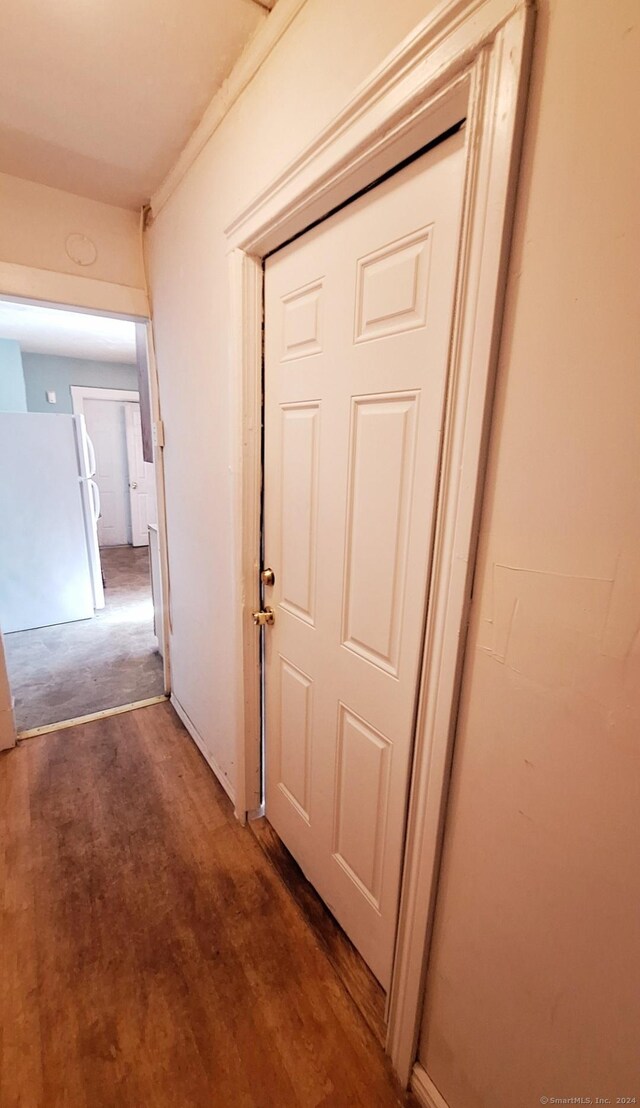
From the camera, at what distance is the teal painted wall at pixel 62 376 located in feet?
17.0

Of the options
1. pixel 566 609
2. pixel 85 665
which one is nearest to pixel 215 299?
pixel 566 609

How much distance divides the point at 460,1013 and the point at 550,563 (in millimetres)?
924

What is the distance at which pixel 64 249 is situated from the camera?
1870mm

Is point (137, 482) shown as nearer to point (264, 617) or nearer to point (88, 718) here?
point (88, 718)

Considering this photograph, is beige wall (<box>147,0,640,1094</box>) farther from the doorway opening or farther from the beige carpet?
the beige carpet

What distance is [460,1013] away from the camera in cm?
86

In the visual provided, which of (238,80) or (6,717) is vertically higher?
(238,80)

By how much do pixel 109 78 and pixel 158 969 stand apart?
8.30 ft

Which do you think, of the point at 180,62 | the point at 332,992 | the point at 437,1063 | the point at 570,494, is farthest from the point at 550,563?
the point at 180,62

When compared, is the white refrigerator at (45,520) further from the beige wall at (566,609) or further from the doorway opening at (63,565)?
the beige wall at (566,609)

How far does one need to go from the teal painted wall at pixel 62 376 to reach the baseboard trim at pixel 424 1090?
6046mm

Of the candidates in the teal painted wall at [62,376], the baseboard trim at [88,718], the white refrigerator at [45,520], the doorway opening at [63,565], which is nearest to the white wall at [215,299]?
the baseboard trim at [88,718]

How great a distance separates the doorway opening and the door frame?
5.20 feet

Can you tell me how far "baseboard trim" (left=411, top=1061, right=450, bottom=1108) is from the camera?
0.93 meters
